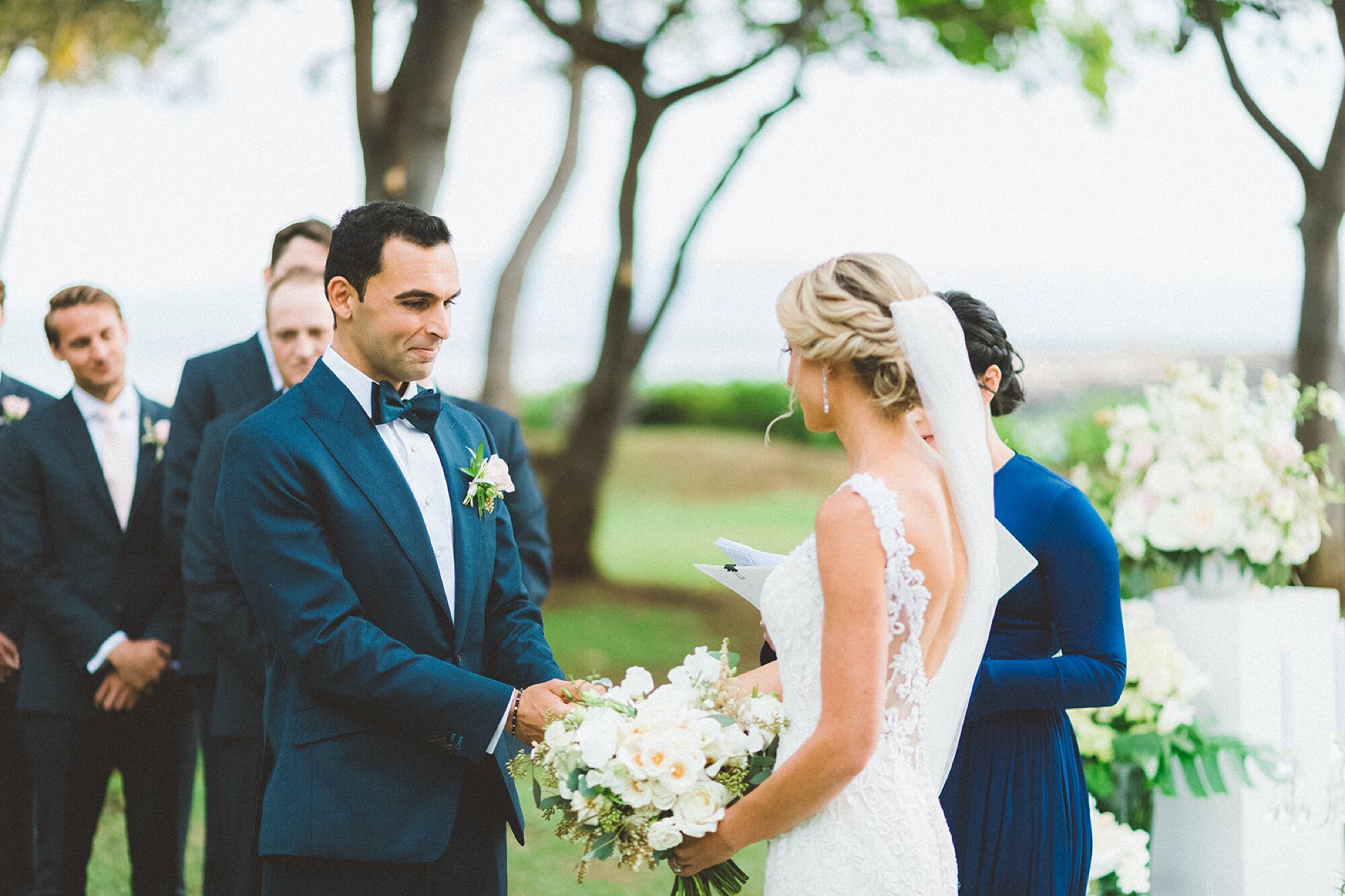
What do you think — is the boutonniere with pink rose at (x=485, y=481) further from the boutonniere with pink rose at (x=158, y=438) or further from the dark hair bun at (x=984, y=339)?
the boutonniere with pink rose at (x=158, y=438)

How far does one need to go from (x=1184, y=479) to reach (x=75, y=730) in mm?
4043

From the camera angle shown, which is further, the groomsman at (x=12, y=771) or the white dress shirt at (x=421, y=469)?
the groomsman at (x=12, y=771)

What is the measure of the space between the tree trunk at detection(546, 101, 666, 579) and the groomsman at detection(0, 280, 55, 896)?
7932 millimetres

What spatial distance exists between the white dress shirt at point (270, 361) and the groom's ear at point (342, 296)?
1.40 metres

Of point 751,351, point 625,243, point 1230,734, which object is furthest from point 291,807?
point 751,351

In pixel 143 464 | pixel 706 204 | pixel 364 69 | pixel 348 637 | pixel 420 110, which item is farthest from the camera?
pixel 706 204

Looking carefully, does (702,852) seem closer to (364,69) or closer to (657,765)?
(657,765)

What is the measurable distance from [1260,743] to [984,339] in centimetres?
214

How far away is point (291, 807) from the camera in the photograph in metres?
2.58

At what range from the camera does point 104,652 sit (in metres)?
4.40

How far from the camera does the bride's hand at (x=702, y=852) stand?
2449 millimetres

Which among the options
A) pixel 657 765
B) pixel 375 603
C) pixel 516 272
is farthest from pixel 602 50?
pixel 657 765

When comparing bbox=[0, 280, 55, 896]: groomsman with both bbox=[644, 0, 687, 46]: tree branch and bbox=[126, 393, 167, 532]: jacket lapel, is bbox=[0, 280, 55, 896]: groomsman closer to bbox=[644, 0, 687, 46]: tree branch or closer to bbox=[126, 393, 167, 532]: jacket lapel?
bbox=[126, 393, 167, 532]: jacket lapel

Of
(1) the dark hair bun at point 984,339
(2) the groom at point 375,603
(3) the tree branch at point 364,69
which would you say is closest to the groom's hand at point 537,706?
(2) the groom at point 375,603
